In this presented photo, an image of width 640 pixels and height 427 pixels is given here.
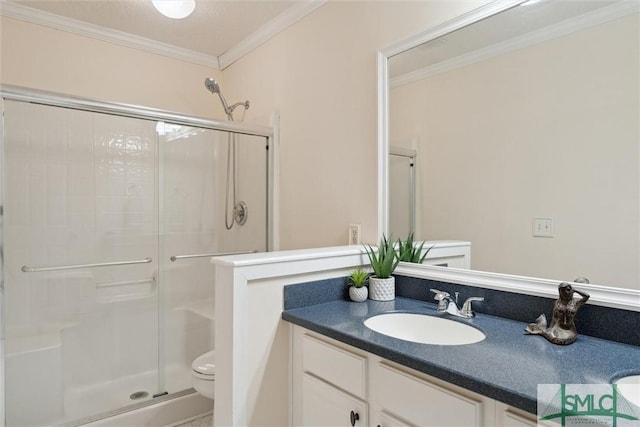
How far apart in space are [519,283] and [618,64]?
0.72m

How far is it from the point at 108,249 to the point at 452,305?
6.47 ft

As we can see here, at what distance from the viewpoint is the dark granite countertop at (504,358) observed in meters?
0.84

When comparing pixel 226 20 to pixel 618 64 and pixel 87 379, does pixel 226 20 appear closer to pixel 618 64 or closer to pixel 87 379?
pixel 618 64

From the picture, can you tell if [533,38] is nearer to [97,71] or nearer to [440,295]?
[440,295]

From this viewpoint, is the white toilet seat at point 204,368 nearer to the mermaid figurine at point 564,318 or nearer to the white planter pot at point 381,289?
the white planter pot at point 381,289

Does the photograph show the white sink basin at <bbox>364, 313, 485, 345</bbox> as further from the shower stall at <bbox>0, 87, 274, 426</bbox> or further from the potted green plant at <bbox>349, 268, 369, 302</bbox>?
the shower stall at <bbox>0, 87, 274, 426</bbox>

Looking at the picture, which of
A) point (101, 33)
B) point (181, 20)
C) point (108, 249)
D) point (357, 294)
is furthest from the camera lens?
point (101, 33)

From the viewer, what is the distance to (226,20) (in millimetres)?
2471

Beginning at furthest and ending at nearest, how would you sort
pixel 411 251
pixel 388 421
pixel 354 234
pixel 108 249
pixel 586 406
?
pixel 108 249, pixel 354 234, pixel 411 251, pixel 388 421, pixel 586 406

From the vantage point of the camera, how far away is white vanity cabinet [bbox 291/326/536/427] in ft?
2.93

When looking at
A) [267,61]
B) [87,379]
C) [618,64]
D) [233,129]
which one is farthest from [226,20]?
[87,379]

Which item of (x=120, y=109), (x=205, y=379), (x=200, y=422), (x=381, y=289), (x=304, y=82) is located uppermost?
(x=304, y=82)

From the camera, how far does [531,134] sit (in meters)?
1.30

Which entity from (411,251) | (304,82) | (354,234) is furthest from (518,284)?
(304,82)
